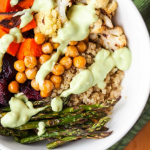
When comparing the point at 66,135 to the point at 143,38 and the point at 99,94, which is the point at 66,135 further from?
the point at 143,38

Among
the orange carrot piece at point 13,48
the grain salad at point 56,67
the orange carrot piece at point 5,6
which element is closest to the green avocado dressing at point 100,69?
the grain salad at point 56,67

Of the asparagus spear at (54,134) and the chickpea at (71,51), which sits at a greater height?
the chickpea at (71,51)

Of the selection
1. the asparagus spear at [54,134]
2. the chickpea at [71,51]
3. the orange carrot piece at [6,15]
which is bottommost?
the asparagus spear at [54,134]

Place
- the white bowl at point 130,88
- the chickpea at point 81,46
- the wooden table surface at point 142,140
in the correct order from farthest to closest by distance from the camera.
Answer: the wooden table surface at point 142,140
the chickpea at point 81,46
the white bowl at point 130,88

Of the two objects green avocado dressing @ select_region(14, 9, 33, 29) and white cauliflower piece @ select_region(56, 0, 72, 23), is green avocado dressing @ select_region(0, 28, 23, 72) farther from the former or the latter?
white cauliflower piece @ select_region(56, 0, 72, 23)

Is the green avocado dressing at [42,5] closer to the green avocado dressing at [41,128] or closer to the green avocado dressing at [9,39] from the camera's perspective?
the green avocado dressing at [9,39]

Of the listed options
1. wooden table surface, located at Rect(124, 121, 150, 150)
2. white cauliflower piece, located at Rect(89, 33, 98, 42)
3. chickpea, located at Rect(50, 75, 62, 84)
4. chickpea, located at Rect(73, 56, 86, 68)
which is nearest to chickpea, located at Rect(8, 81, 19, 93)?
chickpea, located at Rect(50, 75, 62, 84)
